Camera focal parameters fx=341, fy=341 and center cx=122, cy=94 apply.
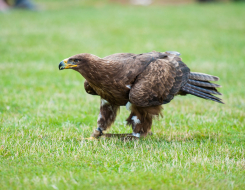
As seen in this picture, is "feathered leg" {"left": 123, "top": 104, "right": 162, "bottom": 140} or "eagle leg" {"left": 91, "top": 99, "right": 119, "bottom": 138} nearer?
"feathered leg" {"left": 123, "top": 104, "right": 162, "bottom": 140}

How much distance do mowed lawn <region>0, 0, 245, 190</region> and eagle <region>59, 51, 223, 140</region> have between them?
475 millimetres

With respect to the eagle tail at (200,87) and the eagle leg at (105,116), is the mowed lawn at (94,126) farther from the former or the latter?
the eagle tail at (200,87)

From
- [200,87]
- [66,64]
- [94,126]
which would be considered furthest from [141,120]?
[66,64]

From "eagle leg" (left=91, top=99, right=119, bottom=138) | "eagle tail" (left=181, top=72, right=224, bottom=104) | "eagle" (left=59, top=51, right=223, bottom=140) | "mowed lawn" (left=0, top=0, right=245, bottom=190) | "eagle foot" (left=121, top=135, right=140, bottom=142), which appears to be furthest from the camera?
"eagle tail" (left=181, top=72, right=224, bottom=104)

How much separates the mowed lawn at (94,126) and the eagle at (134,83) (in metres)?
0.48

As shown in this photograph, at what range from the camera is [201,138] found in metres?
6.54

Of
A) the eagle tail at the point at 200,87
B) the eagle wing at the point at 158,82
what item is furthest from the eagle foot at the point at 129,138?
the eagle tail at the point at 200,87

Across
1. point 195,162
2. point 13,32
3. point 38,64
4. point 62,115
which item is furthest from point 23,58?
point 195,162

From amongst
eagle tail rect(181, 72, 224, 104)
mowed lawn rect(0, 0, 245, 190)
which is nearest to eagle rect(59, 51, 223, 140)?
eagle tail rect(181, 72, 224, 104)

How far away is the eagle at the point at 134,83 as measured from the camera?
5.70m

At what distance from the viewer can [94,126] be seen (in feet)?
23.2

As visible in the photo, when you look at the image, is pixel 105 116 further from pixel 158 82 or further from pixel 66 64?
pixel 66 64

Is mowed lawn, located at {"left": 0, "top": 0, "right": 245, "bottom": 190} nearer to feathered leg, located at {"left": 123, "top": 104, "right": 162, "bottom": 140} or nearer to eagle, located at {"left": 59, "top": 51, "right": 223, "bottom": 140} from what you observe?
feathered leg, located at {"left": 123, "top": 104, "right": 162, "bottom": 140}

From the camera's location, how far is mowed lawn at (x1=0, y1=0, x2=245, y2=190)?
445cm
